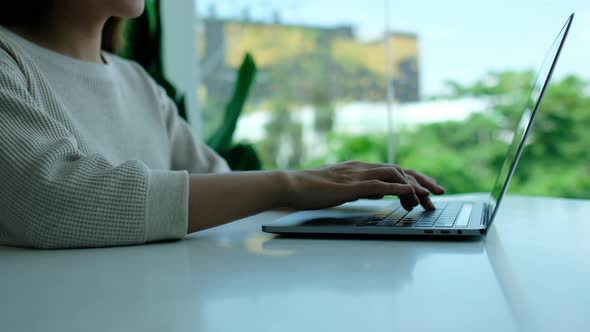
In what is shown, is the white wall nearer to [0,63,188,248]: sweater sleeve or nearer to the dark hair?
the dark hair

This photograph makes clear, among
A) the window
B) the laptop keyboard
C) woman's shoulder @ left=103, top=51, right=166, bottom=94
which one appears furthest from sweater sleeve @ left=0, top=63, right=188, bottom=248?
the window

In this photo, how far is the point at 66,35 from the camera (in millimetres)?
1126

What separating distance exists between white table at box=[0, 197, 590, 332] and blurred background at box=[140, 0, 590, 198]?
3943 mm

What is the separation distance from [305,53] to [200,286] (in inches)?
178

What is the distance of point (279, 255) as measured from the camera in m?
0.60

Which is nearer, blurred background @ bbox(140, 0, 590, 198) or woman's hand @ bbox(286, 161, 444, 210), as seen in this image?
woman's hand @ bbox(286, 161, 444, 210)

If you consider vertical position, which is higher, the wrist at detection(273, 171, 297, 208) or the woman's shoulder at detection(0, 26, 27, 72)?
the woman's shoulder at detection(0, 26, 27, 72)

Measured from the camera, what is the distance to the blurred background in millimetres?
4574

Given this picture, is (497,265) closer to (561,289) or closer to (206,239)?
(561,289)

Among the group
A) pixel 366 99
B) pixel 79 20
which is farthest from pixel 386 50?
pixel 79 20

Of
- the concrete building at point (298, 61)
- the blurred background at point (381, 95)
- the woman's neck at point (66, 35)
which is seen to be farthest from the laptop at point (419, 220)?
the concrete building at point (298, 61)

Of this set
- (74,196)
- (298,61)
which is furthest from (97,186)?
(298,61)

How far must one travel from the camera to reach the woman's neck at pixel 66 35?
3.61ft

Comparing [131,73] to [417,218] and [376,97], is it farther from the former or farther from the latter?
[376,97]
